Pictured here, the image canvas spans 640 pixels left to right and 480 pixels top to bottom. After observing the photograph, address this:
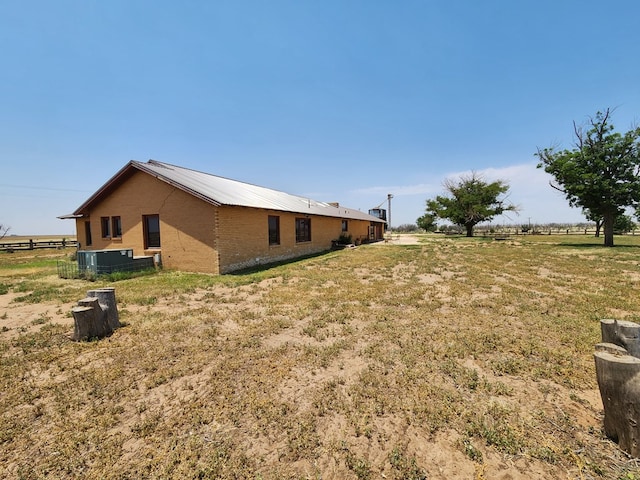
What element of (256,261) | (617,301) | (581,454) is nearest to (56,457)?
(581,454)

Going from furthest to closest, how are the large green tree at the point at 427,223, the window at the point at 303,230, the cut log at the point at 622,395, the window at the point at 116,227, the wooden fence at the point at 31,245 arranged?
the large green tree at the point at 427,223
the wooden fence at the point at 31,245
the window at the point at 303,230
the window at the point at 116,227
the cut log at the point at 622,395

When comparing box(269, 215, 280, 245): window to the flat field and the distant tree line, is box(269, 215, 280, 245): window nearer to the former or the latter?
the flat field

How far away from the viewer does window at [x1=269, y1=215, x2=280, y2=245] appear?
1527cm

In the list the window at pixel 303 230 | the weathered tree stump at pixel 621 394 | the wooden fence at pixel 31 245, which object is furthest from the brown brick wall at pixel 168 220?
the wooden fence at pixel 31 245

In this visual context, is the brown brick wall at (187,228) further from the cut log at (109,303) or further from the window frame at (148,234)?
the cut log at (109,303)

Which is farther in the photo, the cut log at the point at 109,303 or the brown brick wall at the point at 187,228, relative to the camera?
the brown brick wall at the point at 187,228

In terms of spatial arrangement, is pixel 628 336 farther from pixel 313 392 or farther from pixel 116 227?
pixel 116 227

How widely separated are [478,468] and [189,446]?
2.54 m

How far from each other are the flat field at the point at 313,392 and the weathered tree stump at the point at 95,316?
192mm

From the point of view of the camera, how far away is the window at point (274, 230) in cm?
1527

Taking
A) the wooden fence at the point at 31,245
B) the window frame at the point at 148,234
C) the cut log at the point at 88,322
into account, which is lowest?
the cut log at the point at 88,322

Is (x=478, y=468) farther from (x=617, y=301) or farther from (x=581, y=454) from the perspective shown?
(x=617, y=301)

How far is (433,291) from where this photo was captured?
823 centimetres

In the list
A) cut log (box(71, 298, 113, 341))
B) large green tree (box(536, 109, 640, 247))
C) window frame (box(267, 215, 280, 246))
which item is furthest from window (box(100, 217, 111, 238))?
large green tree (box(536, 109, 640, 247))
